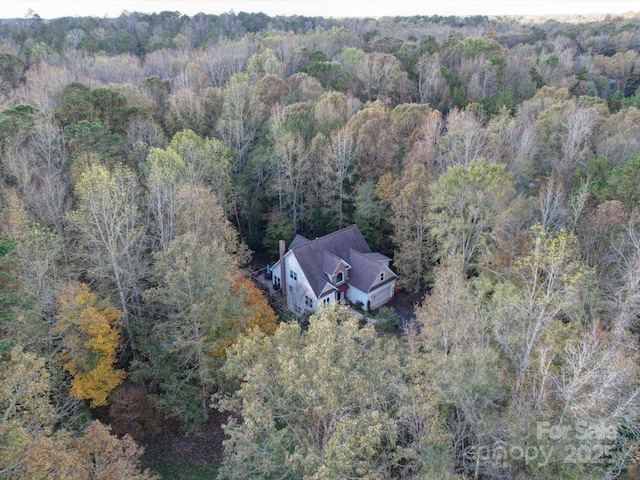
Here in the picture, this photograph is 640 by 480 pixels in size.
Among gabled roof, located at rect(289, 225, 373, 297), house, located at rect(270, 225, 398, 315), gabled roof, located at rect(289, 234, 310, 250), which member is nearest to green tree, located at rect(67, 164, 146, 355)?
house, located at rect(270, 225, 398, 315)

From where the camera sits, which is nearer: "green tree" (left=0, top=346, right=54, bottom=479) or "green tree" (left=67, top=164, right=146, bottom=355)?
"green tree" (left=0, top=346, right=54, bottom=479)

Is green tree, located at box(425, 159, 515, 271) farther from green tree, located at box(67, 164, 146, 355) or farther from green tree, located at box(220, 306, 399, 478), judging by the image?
green tree, located at box(67, 164, 146, 355)

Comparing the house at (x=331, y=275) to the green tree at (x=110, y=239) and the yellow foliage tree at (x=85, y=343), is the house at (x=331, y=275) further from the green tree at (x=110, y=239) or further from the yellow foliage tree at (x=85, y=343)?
the yellow foliage tree at (x=85, y=343)

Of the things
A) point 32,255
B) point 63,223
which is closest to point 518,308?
point 32,255

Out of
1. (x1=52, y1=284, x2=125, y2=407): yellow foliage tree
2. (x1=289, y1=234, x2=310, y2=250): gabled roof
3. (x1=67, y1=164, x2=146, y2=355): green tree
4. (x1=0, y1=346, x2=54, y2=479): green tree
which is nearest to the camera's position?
(x1=0, y1=346, x2=54, y2=479): green tree

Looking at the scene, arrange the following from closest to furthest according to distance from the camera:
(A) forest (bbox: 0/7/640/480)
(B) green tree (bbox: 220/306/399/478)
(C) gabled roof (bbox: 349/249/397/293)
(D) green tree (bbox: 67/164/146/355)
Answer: (B) green tree (bbox: 220/306/399/478) < (A) forest (bbox: 0/7/640/480) < (D) green tree (bbox: 67/164/146/355) < (C) gabled roof (bbox: 349/249/397/293)

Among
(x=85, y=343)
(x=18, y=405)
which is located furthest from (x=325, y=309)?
(x=85, y=343)

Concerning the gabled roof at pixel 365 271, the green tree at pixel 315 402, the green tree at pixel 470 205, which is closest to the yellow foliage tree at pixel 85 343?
the green tree at pixel 315 402
